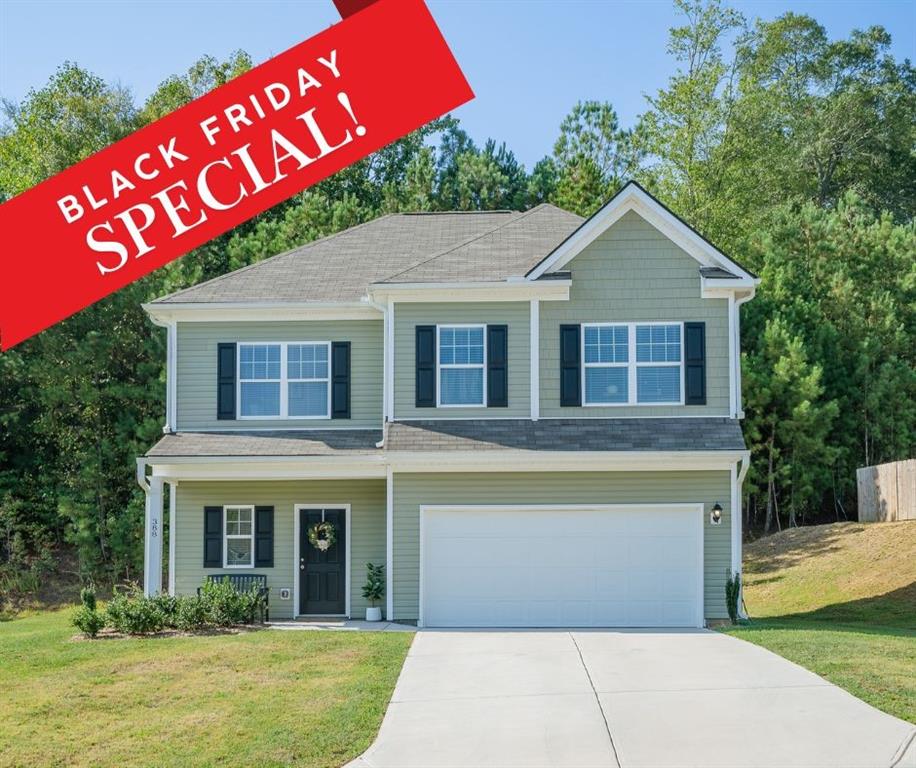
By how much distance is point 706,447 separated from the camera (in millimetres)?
19891

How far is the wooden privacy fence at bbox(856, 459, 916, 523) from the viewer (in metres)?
29.8

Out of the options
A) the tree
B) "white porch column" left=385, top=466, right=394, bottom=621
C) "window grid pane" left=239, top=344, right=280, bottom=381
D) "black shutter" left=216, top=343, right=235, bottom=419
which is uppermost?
the tree

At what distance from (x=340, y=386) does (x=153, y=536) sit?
4.21 meters

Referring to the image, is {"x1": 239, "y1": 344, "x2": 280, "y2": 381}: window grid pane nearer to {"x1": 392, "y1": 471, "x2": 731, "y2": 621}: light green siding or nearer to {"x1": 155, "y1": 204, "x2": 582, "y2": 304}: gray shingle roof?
{"x1": 155, "y1": 204, "x2": 582, "y2": 304}: gray shingle roof

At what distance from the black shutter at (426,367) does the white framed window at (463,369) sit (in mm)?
83

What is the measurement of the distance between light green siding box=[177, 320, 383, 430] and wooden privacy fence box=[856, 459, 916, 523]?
47.8 feet

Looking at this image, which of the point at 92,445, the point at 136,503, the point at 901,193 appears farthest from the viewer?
the point at 901,193

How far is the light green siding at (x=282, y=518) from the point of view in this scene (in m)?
21.9

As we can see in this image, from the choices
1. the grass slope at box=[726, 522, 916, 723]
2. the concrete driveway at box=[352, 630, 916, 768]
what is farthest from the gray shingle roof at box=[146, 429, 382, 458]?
the grass slope at box=[726, 522, 916, 723]

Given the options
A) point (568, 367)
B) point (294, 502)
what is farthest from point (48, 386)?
point (568, 367)

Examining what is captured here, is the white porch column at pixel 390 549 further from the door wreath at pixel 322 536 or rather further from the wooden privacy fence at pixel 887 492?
the wooden privacy fence at pixel 887 492

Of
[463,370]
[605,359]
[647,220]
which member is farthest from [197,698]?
[647,220]

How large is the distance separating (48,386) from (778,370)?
65.6ft

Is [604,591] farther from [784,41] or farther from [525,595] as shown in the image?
[784,41]
